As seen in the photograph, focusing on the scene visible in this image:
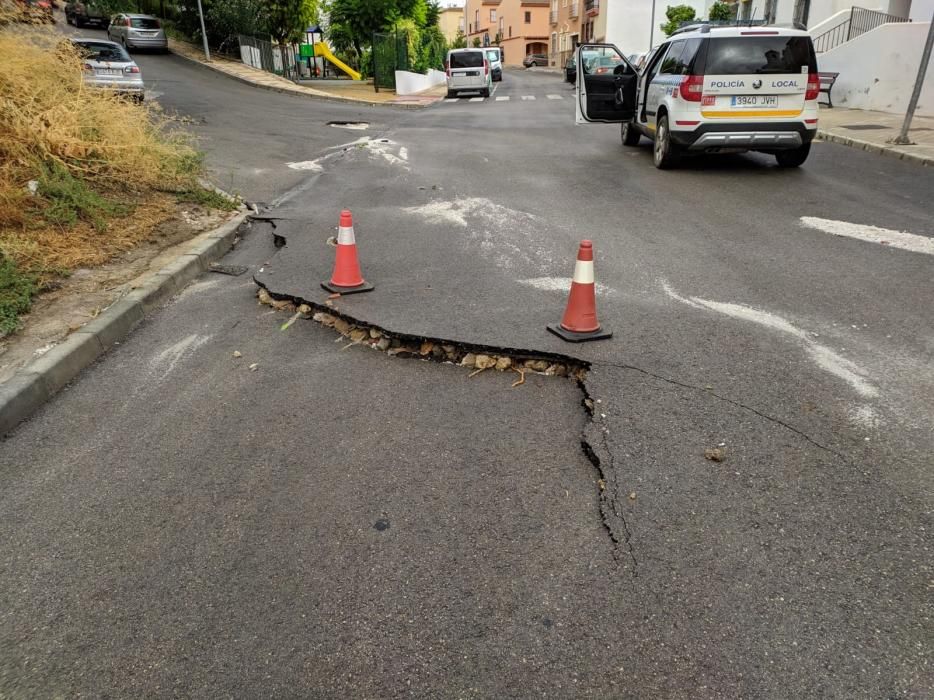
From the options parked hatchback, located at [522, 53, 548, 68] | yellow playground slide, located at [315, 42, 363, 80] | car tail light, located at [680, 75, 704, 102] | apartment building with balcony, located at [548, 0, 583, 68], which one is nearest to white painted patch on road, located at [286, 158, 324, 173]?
car tail light, located at [680, 75, 704, 102]

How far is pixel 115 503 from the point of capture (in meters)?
3.07

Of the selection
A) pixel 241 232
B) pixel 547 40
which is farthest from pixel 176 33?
pixel 547 40

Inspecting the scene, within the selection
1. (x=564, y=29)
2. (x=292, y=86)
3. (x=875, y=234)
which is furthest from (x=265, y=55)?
(x=564, y=29)

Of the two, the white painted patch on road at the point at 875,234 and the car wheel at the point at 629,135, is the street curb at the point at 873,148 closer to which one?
the car wheel at the point at 629,135

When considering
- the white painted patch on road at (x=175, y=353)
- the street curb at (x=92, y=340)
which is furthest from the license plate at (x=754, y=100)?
the white painted patch on road at (x=175, y=353)

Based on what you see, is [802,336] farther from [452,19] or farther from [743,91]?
[452,19]

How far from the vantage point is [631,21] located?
161 feet

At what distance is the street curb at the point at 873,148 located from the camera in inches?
436

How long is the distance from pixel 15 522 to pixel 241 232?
5.24 meters

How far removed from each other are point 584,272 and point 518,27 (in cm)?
8498

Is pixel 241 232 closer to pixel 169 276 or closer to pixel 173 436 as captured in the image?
pixel 169 276

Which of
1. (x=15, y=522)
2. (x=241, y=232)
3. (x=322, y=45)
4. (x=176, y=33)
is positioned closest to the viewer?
(x=15, y=522)

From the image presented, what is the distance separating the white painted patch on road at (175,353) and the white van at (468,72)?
2892 centimetres

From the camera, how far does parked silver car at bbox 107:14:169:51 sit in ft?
91.2
